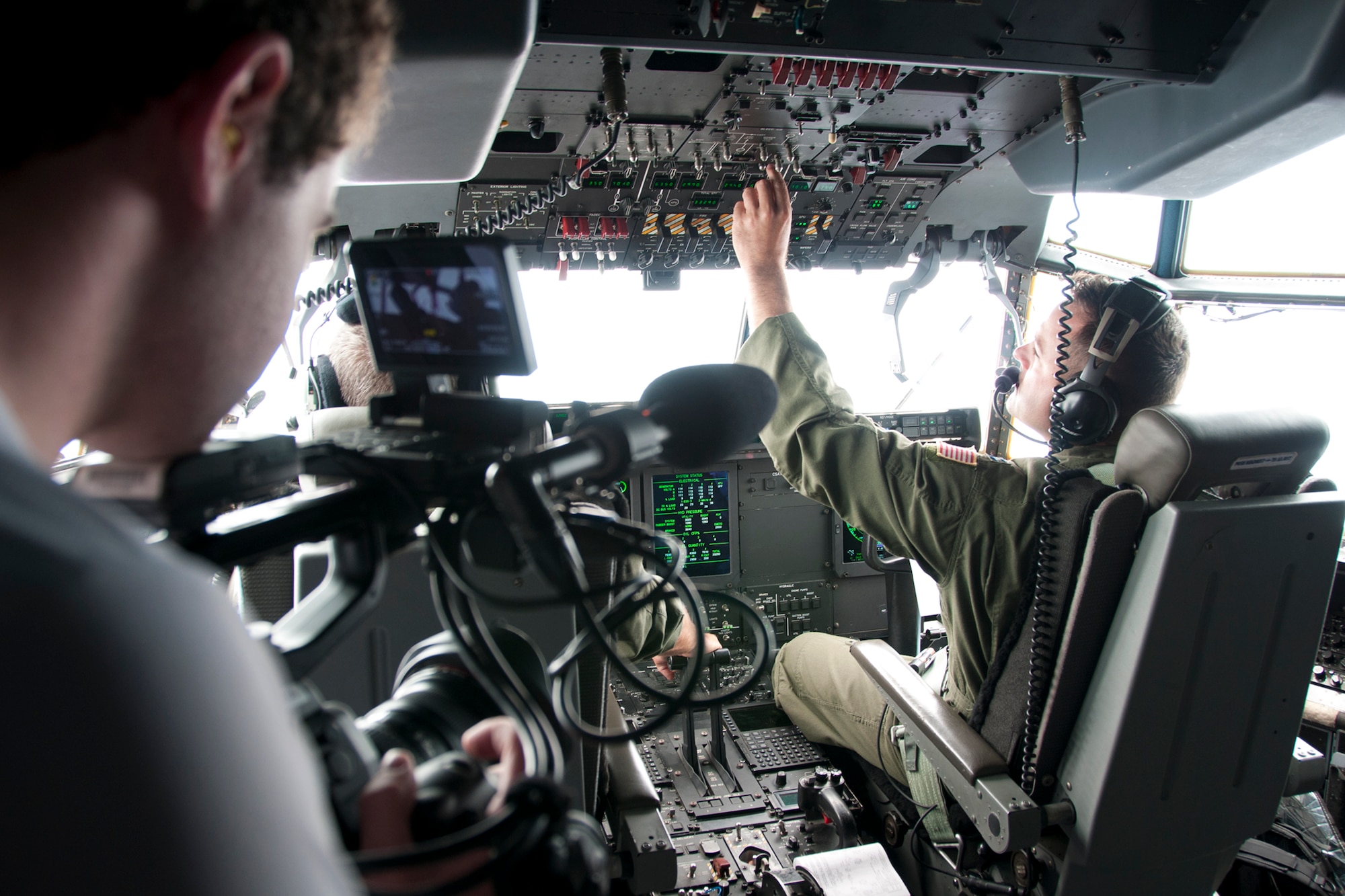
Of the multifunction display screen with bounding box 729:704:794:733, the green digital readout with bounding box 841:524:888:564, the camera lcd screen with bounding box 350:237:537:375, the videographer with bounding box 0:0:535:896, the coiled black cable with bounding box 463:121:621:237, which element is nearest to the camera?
the videographer with bounding box 0:0:535:896

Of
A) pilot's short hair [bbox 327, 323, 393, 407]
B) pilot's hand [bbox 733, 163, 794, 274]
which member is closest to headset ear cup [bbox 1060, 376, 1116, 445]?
pilot's hand [bbox 733, 163, 794, 274]

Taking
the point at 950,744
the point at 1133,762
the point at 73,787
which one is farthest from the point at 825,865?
the point at 73,787

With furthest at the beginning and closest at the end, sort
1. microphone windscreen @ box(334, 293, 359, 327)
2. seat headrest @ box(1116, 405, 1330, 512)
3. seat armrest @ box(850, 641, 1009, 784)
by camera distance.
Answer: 1. microphone windscreen @ box(334, 293, 359, 327)
2. seat armrest @ box(850, 641, 1009, 784)
3. seat headrest @ box(1116, 405, 1330, 512)

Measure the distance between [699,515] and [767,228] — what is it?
4.86 ft

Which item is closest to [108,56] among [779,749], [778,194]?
[778,194]

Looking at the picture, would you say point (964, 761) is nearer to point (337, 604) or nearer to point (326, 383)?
point (337, 604)

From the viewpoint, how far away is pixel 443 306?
76 cm

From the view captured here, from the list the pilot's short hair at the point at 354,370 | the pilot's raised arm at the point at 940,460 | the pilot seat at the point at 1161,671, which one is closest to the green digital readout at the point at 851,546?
the pilot's raised arm at the point at 940,460

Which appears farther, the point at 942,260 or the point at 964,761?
the point at 942,260

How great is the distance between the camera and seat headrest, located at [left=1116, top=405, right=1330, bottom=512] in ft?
4.55

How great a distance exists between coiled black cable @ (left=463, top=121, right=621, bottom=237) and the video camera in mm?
1564

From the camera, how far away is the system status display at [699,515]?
3.19m

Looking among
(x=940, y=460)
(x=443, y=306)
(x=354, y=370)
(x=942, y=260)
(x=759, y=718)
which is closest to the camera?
(x=443, y=306)

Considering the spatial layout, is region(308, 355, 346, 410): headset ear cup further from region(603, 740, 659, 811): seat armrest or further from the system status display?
the system status display
